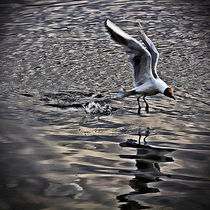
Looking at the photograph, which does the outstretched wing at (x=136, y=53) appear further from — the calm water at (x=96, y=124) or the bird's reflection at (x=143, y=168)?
the bird's reflection at (x=143, y=168)

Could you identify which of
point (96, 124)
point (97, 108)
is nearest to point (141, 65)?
point (97, 108)

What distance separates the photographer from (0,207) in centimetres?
695

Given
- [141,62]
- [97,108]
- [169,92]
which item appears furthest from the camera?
[97,108]

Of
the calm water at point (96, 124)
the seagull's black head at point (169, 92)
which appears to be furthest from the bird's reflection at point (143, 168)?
the seagull's black head at point (169, 92)

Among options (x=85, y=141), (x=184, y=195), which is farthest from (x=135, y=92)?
(x=184, y=195)

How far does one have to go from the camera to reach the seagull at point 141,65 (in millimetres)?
10055

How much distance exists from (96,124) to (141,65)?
1556 millimetres

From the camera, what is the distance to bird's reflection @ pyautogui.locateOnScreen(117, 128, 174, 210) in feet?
22.7

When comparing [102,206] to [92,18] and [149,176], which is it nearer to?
[149,176]

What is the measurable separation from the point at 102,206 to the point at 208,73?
685cm

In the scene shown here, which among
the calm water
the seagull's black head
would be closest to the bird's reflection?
the calm water

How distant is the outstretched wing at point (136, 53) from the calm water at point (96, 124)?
2.21 ft

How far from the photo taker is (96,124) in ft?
32.9

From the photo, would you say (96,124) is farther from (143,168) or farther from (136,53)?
(143,168)
